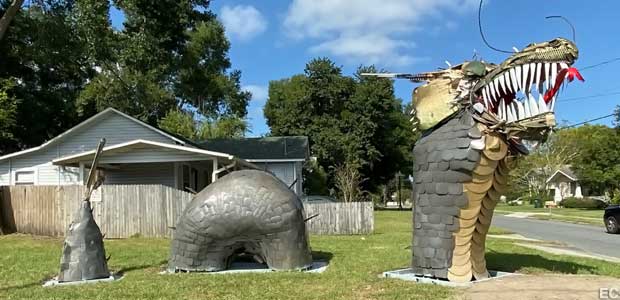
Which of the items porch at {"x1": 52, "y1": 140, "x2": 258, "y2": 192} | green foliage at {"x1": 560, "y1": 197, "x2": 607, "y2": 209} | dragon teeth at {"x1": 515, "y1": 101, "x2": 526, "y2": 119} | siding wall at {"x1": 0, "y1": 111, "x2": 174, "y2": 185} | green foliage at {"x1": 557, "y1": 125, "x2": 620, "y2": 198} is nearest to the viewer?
dragon teeth at {"x1": 515, "y1": 101, "x2": 526, "y2": 119}

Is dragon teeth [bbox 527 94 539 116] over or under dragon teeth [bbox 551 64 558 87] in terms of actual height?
under

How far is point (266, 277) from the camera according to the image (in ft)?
29.9

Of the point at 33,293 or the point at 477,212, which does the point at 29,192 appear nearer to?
the point at 33,293

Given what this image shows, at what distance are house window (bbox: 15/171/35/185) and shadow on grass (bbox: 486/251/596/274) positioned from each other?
20177mm

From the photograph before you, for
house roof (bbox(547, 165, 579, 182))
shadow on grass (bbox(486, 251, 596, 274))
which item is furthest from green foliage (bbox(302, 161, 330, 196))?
house roof (bbox(547, 165, 579, 182))

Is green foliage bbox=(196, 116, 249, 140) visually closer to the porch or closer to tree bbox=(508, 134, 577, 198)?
the porch

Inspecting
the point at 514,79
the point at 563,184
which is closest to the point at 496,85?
the point at 514,79

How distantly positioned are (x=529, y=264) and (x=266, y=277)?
194 inches

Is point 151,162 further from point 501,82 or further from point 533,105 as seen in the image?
point 533,105

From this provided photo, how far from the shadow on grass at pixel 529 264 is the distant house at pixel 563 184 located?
64.2m

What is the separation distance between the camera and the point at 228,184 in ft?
32.8

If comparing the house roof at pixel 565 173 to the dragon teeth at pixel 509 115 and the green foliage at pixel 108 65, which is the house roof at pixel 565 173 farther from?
the dragon teeth at pixel 509 115

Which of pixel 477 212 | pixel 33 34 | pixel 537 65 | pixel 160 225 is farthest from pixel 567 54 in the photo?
pixel 33 34

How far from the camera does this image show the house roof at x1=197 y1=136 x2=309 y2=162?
29947 millimetres
